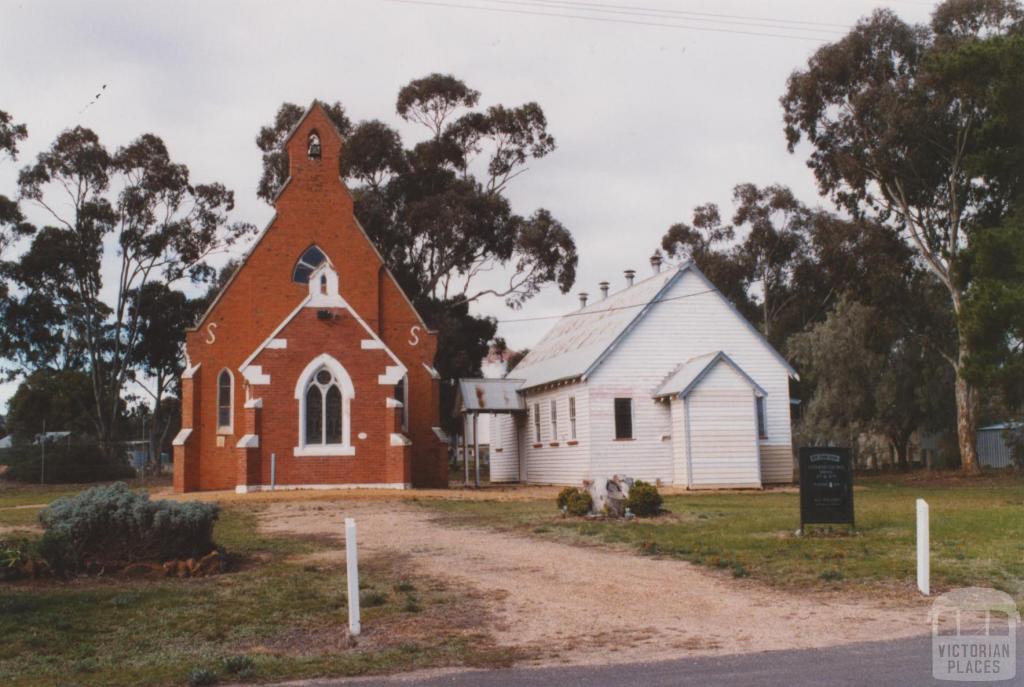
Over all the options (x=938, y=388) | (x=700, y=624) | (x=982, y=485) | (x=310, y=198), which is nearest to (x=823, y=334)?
(x=938, y=388)

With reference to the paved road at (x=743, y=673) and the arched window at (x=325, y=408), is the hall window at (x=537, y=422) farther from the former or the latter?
the paved road at (x=743, y=673)

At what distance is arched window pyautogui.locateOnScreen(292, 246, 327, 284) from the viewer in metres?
36.1

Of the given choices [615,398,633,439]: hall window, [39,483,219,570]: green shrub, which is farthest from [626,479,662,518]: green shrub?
[615,398,633,439]: hall window

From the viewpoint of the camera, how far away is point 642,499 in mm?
20062

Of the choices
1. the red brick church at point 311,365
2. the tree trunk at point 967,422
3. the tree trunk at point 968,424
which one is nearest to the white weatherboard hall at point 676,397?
the red brick church at point 311,365

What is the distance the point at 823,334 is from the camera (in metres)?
52.4

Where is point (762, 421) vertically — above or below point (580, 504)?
above

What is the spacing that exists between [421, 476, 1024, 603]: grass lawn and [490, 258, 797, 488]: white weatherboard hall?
594 centimetres

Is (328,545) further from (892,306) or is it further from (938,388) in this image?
(938,388)

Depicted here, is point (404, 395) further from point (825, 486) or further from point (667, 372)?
point (825, 486)

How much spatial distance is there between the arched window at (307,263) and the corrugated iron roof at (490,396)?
741 centimetres

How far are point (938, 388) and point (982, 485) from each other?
49.1ft

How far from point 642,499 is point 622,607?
30.4 feet

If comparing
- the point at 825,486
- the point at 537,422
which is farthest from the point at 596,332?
the point at 825,486
